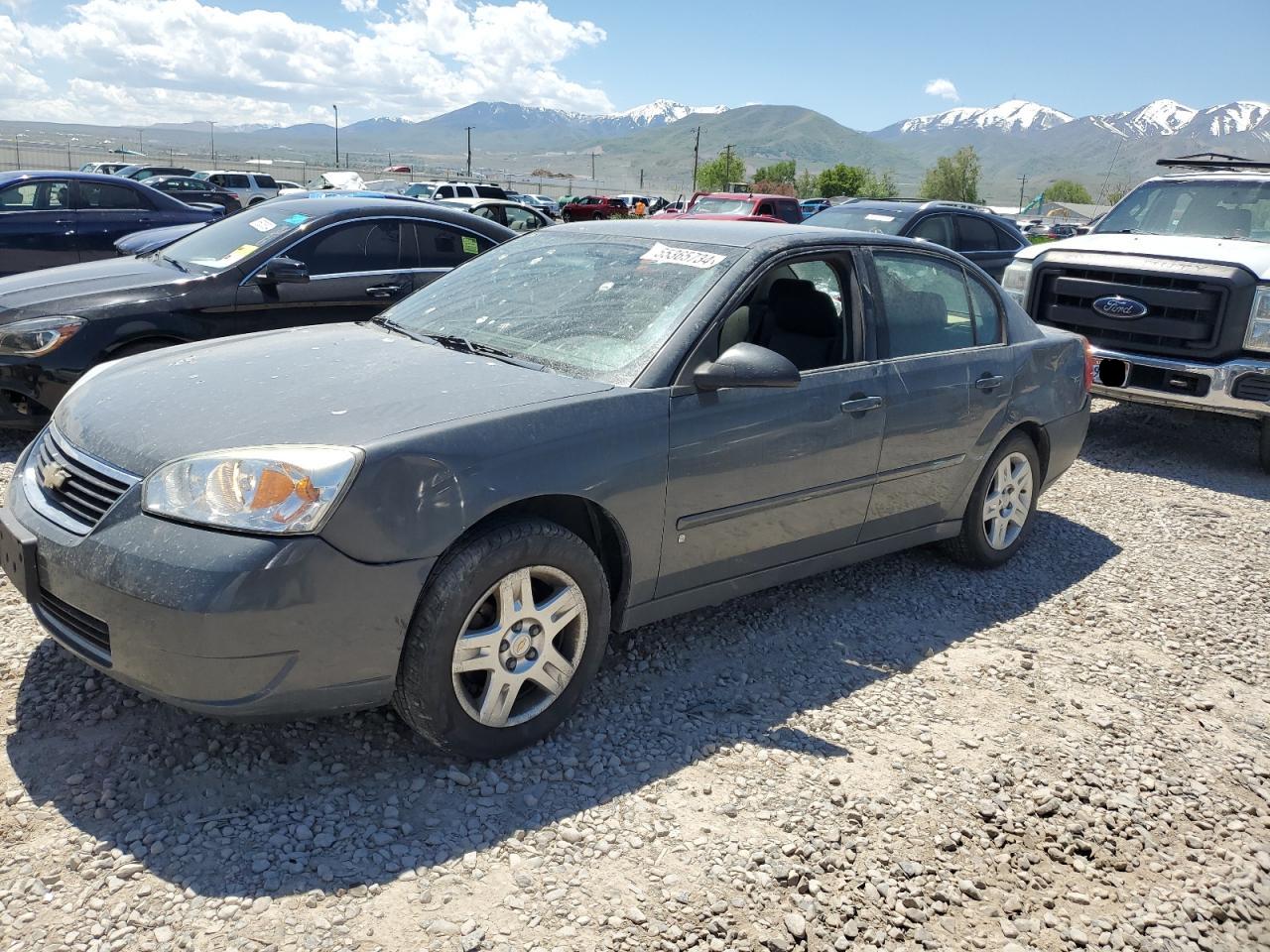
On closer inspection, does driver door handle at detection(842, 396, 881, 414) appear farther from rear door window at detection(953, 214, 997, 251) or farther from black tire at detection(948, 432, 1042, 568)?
rear door window at detection(953, 214, 997, 251)

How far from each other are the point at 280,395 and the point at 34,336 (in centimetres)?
342

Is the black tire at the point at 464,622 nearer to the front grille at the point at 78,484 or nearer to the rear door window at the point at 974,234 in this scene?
the front grille at the point at 78,484

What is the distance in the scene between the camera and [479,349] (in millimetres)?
3676

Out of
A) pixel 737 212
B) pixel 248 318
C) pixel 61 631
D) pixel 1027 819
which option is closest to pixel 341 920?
pixel 61 631

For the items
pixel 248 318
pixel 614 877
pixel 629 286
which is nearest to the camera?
pixel 614 877

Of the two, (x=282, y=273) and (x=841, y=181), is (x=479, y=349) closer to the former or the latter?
(x=282, y=273)

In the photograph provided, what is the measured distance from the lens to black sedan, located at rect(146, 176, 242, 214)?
22.1 metres

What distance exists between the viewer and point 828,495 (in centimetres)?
401

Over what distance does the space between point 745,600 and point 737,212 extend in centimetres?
1593

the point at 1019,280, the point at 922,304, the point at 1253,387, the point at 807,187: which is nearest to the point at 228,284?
the point at 922,304

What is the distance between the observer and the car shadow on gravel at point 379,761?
8.72ft

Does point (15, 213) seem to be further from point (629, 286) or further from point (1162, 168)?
point (1162, 168)

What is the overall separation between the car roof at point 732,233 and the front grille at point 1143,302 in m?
3.91

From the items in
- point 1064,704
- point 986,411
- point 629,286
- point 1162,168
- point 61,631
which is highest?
point 1162,168
